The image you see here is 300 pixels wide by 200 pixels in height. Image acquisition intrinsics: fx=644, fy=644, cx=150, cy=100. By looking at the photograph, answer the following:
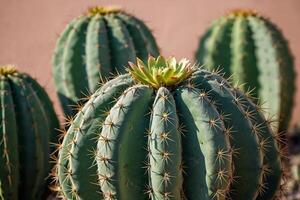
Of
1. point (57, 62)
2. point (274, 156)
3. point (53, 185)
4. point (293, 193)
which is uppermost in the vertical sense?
point (57, 62)

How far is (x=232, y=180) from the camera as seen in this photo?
3.06 m

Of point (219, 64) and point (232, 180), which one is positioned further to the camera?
point (219, 64)

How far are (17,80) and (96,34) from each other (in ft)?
2.50

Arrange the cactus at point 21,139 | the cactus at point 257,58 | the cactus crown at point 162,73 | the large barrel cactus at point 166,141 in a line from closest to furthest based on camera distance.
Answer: the large barrel cactus at point 166,141
the cactus crown at point 162,73
the cactus at point 21,139
the cactus at point 257,58

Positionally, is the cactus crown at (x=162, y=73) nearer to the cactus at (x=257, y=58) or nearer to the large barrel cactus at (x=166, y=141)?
the large barrel cactus at (x=166, y=141)

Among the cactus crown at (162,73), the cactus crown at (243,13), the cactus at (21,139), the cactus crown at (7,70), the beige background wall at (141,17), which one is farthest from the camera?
the beige background wall at (141,17)

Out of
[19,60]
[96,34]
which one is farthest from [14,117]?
[19,60]

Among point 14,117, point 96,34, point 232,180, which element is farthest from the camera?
point 96,34

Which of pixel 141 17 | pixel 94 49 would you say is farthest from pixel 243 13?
pixel 141 17

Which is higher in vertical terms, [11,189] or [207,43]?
[207,43]

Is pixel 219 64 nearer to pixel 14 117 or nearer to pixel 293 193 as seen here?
pixel 293 193

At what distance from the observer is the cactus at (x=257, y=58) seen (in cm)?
506

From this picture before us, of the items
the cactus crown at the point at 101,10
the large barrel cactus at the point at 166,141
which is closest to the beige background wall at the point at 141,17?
the cactus crown at the point at 101,10

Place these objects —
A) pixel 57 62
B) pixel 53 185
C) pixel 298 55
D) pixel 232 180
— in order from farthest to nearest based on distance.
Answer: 1. pixel 298 55
2. pixel 57 62
3. pixel 53 185
4. pixel 232 180
